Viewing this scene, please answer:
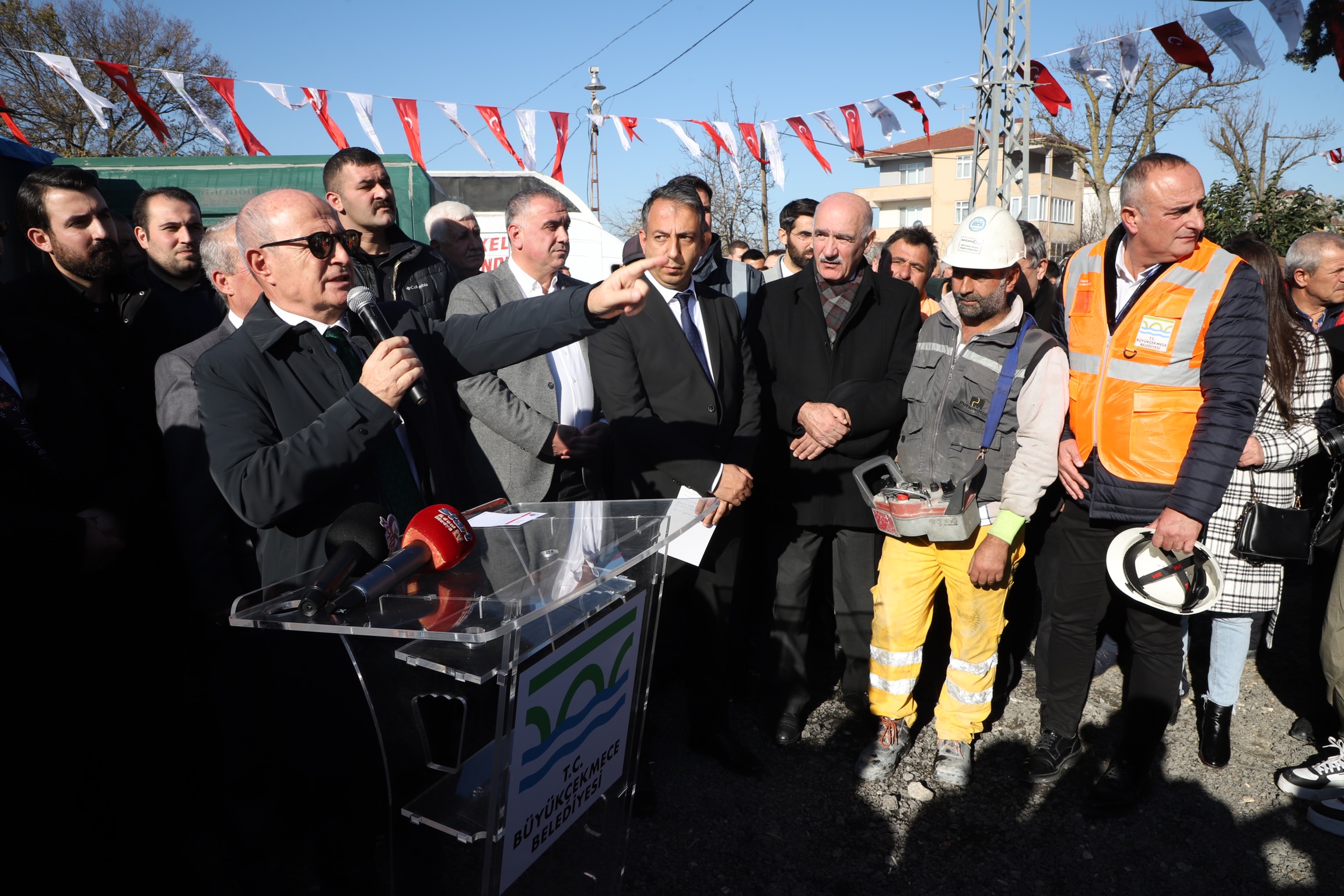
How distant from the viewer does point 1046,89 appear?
1115 cm

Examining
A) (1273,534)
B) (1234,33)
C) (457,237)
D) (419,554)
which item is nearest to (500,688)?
(419,554)

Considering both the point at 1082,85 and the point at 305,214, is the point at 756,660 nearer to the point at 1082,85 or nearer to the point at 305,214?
the point at 305,214

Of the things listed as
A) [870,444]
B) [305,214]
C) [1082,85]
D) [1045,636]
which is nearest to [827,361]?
[870,444]

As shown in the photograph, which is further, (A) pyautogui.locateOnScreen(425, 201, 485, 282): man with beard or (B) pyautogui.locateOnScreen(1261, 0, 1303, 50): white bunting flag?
(B) pyautogui.locateOnScreen(1261, 0, 1303, 50): white bunting flag

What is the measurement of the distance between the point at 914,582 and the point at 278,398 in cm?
238

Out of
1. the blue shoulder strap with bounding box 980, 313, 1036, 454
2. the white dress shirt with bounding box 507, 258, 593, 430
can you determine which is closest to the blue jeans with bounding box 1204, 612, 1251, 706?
the blue shoulder strap with bounding box 980, 313, 1036, 454

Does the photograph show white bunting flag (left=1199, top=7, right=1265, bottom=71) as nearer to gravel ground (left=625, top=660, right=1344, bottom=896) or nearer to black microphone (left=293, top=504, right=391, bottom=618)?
gravel ground (left=625, top=660, right=1344, bottom=896)

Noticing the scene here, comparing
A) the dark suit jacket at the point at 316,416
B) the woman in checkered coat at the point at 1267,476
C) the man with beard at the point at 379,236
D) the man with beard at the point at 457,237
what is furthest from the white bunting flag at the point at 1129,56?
the dark suit jacket at the point at 316,416

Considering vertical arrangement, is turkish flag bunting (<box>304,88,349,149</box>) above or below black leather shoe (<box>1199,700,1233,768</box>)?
above

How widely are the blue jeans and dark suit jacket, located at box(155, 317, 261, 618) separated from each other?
363 cm

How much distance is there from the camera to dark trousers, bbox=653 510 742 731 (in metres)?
3.48

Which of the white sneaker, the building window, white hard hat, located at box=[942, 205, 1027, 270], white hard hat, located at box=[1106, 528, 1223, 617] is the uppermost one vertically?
the building window

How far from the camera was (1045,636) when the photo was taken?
369 cm

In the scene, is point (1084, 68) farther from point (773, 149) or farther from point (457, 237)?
point (457, 237)
